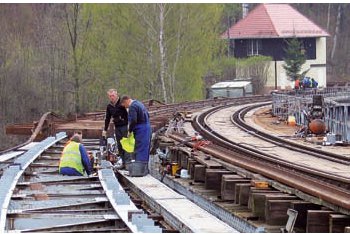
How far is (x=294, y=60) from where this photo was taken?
2734 inches

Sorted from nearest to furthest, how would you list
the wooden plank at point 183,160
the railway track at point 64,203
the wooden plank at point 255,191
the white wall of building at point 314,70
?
the railway track at point 64,203, the wooden plank at point 255,191, the wooden plank at point 183,160, the white wall of building at point 314,70

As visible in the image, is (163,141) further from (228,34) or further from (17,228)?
(228,34)

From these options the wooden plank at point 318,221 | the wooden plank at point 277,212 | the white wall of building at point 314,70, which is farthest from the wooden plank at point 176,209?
the white wall of building at point 314,70

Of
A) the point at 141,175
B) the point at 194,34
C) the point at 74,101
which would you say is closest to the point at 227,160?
the point at 141,175

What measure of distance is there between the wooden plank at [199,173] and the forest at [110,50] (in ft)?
94.4

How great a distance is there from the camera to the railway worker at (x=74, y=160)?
1441cm

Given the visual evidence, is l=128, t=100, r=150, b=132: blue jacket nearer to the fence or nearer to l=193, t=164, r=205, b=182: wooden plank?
l=193, t=164, r=205, b=182: wooden plank

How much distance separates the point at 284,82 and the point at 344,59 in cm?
1802

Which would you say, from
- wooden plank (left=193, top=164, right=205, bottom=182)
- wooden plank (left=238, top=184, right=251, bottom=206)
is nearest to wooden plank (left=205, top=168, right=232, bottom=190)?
wooden plank (left=193, top=164, right=205, bottom=182)

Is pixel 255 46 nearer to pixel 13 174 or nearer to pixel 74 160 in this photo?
pixel 74 160

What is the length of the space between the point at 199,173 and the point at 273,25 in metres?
62.1

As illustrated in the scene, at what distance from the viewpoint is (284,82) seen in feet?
230

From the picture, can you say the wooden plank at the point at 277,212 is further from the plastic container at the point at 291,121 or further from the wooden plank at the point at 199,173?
the plastic container at the point at 291,121

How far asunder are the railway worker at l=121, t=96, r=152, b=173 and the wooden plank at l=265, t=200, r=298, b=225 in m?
4.87
